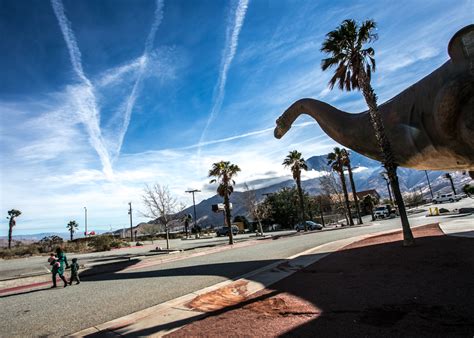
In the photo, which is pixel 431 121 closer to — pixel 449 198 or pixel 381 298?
pixel 381 298

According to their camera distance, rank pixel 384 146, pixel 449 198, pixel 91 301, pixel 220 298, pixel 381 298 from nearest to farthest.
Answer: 1. pixel 381 298
2. pixel 220 298
3. pixel 91 301
4. pixel 384 146
5. pixel 449 198

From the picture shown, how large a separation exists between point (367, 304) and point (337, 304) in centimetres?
60

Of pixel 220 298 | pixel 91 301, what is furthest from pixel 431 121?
pixel 91 301

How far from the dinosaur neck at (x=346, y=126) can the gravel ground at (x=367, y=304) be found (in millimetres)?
4103

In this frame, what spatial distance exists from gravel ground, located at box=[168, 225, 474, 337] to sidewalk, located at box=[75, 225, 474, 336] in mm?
14

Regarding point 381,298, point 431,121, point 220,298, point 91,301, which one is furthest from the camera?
point 91,301

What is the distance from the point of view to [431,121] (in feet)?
25.4

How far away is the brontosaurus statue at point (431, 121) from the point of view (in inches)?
266

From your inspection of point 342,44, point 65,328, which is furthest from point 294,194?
point 65,328

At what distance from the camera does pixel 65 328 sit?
276 inches

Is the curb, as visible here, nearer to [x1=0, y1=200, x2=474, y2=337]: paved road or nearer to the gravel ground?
the gravel ground

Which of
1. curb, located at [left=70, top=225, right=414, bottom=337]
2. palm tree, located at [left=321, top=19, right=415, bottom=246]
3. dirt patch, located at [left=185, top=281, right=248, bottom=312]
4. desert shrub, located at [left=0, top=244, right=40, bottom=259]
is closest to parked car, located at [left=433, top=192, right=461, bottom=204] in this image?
palm tree, located at [left=321, top=19, right=415, bottom=246]

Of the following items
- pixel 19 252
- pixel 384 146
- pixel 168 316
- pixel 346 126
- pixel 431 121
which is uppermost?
pixel 346 126

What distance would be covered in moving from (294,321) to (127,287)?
8.13 meters
